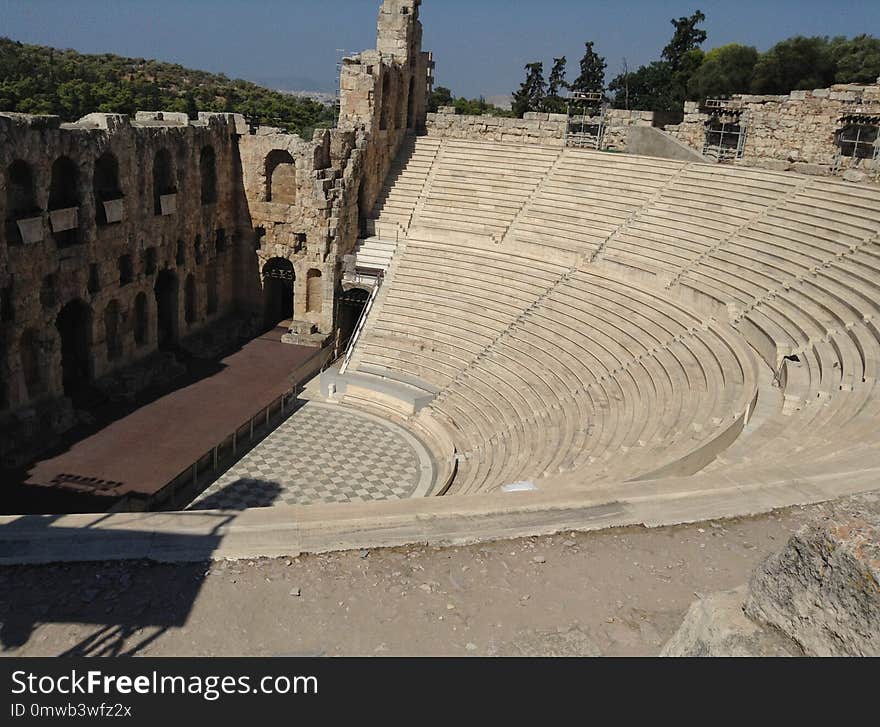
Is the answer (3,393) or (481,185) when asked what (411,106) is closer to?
(481,185)

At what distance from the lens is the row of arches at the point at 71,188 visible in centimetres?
1493

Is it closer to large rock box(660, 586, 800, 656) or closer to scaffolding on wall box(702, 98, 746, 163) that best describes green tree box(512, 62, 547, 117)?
scaffolding on wall box(702, 98, 746, 163)

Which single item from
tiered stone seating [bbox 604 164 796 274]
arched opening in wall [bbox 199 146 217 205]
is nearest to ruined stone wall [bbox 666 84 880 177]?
tiered stone seating [bbox 604 164 796 274]

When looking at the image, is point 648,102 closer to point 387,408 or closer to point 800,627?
point 387,408

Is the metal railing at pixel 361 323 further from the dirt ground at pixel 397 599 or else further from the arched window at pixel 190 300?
the dirt ground at pixel 397 599

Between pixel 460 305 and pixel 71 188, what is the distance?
32.1ft

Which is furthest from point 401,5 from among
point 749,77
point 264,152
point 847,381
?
point 749,77

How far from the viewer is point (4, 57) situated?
145ft

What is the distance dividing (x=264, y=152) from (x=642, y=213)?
10977 millimetres

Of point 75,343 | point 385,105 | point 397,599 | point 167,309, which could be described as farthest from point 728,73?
point 397,599

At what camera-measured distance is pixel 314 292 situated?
2258 centimetres

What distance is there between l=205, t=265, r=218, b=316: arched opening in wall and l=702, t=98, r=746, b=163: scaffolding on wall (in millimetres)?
16131

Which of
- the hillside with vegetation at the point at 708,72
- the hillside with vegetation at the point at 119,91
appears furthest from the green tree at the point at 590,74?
the hillside with vegetation at the point at 119,91

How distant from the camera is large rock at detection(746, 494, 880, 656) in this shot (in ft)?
12.6
